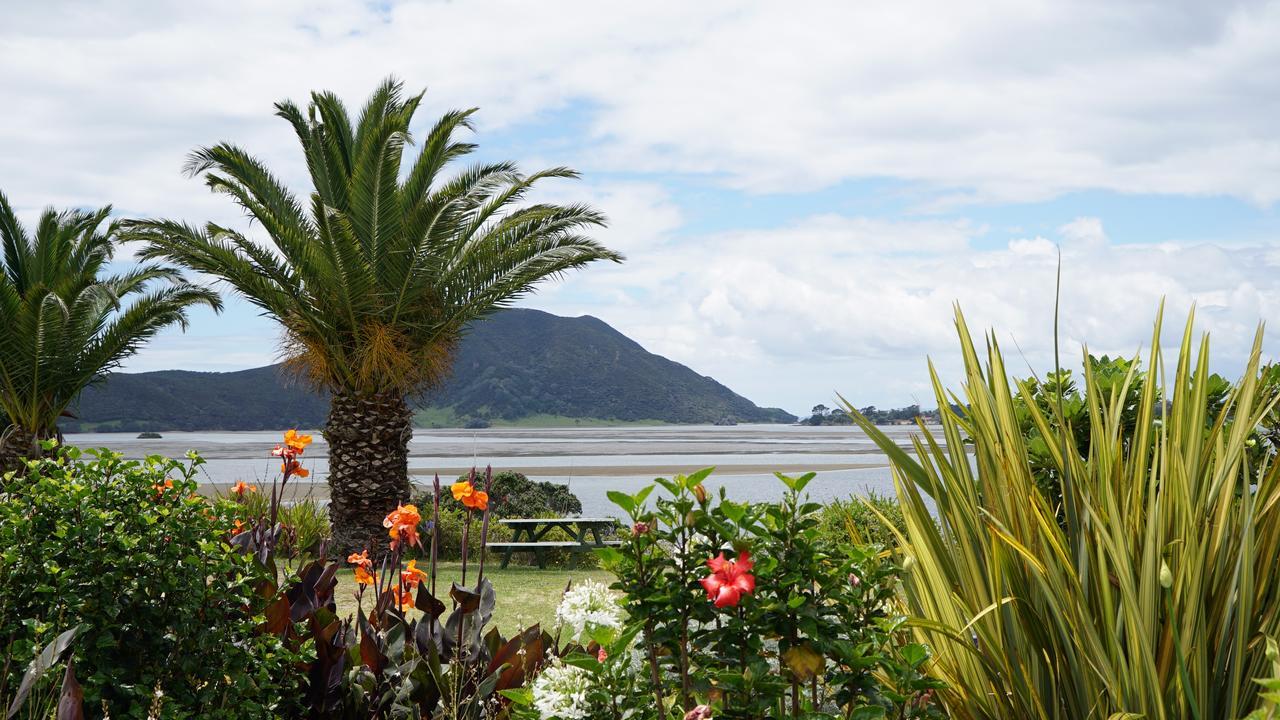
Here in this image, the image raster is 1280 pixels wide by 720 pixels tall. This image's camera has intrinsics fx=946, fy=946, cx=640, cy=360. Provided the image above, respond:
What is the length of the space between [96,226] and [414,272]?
25.6 feet

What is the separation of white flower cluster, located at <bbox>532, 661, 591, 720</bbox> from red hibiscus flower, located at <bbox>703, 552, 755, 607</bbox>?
520 mm

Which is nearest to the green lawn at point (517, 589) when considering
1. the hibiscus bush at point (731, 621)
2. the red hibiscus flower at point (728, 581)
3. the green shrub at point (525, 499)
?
the green shrub at point (525, 499)

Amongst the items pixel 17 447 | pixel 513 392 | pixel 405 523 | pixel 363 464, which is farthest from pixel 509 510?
pixel 513 392

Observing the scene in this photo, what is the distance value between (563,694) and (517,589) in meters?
8.11

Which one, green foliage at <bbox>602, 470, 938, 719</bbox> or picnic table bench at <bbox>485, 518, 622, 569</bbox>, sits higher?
green foliage at <bbox>602, 470, 938, 719</bbox>

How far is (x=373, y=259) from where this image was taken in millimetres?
12453

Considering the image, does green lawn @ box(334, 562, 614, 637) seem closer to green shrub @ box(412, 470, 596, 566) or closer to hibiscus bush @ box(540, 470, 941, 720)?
green shrub @ box(412, 470, 596, 566)

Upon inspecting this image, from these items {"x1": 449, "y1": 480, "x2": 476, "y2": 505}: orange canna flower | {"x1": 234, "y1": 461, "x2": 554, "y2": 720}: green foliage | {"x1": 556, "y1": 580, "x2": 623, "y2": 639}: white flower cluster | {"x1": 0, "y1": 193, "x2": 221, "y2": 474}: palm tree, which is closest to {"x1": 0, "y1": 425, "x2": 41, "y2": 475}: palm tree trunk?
{"x1": 0, "y1": 193, "x2": 221, "y2": 474}: palm tree

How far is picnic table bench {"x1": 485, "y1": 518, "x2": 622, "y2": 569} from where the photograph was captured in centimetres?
1288

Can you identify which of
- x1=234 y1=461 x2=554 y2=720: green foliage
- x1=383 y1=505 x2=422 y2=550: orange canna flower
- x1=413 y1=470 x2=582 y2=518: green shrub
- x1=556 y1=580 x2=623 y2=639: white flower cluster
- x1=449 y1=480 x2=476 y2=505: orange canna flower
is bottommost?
x1=413 y1=470 x2=582 y2=518: green shrub

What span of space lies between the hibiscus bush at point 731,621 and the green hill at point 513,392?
97.1 metres

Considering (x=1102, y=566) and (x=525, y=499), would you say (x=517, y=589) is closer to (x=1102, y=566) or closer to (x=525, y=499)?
(x=525, y=499)

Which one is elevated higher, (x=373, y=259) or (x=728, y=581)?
(x=373, y=259)

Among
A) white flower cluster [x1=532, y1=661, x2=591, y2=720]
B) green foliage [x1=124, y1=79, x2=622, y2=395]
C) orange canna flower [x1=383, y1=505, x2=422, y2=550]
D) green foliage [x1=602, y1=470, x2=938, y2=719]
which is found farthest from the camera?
green foliage [x1=124, y1=79, x2=622, y2=395]
